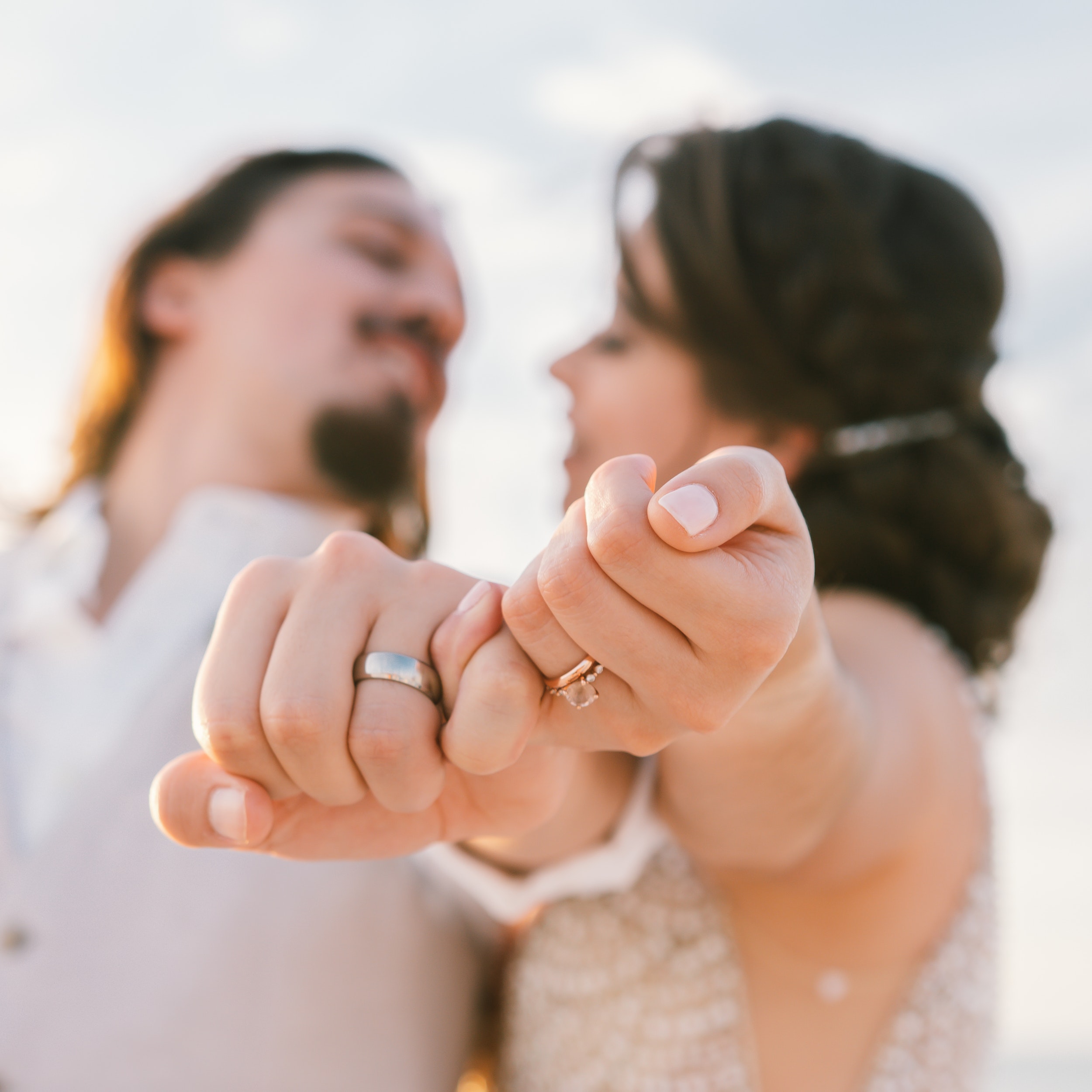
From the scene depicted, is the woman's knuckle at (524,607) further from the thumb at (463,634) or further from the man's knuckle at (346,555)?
the man's knuckle at (346,555)

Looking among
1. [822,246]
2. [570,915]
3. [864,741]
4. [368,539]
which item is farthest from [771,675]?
[822,246]

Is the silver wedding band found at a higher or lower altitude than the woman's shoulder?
higher

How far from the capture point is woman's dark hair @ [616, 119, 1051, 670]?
1864 mm

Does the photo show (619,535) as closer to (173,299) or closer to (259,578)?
(259,578)

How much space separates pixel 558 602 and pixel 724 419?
138cm

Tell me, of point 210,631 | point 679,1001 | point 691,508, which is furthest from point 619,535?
point 210,631

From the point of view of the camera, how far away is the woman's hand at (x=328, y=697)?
2.10 feet

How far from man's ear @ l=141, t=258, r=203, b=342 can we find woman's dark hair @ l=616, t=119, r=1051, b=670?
1812 millimetres

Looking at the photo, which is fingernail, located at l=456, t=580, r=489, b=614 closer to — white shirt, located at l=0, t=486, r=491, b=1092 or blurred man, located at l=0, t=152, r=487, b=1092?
blurred man, located at l=0, t=152, r=487, b=1092

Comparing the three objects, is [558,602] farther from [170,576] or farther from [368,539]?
[170,576]

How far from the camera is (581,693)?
0.65 m

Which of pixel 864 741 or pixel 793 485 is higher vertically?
pixel 864 741

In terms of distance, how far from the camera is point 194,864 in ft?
5.67

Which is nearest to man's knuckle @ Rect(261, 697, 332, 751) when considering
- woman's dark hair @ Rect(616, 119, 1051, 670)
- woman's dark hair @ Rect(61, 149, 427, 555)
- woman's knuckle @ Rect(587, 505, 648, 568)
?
woman's knuckle @ Rect(587, 505, 648, 568)
